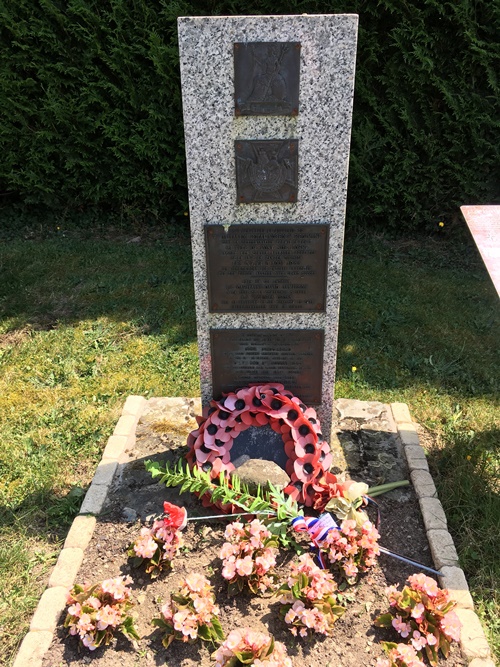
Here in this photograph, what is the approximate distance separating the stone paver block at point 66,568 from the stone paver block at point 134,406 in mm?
1062

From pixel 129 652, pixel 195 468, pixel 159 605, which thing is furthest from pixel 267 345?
pixel 129 652

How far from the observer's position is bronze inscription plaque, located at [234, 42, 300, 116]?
A: 2.31 m

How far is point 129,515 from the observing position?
2.75 meters

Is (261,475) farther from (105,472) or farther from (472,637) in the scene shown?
(472,637)

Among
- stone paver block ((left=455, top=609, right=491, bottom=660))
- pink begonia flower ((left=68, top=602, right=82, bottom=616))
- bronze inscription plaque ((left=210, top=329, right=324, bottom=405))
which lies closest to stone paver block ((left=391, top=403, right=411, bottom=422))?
bronze inscription plaque ((left=210, top=329, right=324, bottom=405))

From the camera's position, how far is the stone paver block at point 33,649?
6.89ft

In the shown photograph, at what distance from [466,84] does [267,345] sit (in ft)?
11.8

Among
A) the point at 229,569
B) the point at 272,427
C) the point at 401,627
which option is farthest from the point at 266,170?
the point at 401,627

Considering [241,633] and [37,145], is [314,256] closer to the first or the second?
[241,633]

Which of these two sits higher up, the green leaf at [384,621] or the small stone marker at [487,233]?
the small stone marker at [487,233]

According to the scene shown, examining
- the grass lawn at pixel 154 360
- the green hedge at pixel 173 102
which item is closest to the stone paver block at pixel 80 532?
the grass lawn at pixel 154 360

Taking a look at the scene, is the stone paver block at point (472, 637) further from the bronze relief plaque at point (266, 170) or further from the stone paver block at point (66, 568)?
the bronze relief plaque at point (266, 170)

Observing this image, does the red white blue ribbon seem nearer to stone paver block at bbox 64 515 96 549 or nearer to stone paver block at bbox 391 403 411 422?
stone paver block at bbox 64 515 96 549

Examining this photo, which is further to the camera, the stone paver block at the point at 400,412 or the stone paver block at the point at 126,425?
the stone paver block at the point at 400,412
